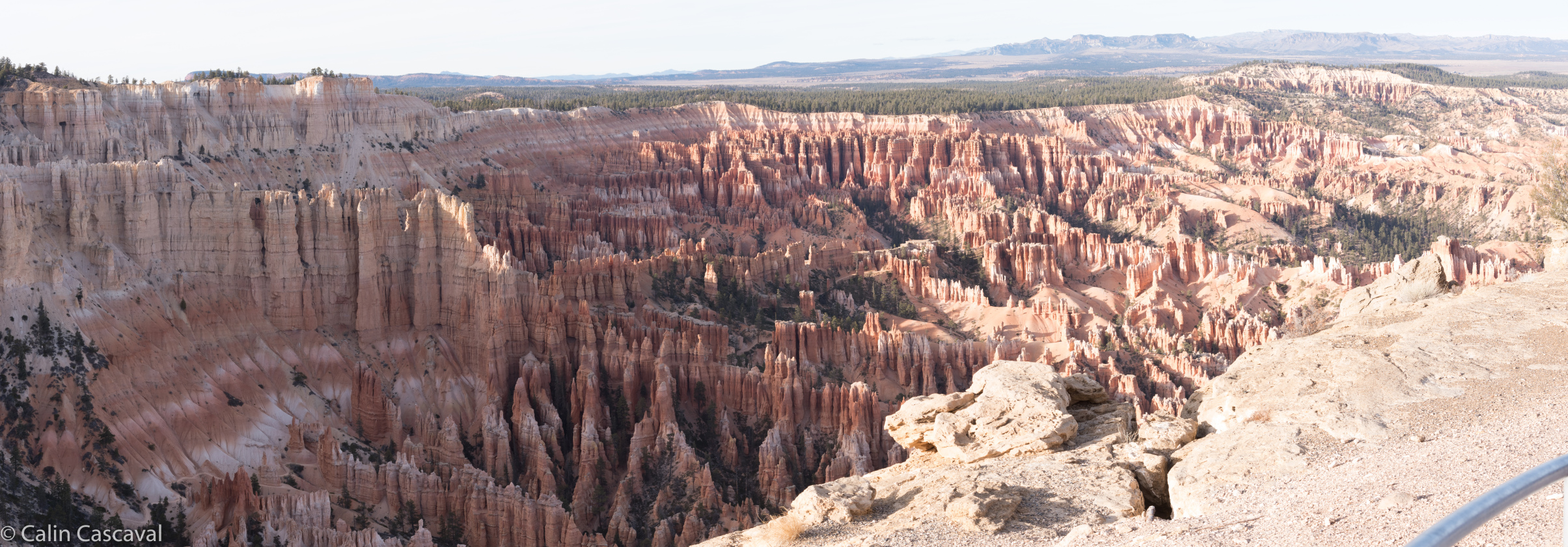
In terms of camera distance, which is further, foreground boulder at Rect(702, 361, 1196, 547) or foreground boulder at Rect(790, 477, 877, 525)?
foreground boulder at Rect(790, 477, 877, 525)

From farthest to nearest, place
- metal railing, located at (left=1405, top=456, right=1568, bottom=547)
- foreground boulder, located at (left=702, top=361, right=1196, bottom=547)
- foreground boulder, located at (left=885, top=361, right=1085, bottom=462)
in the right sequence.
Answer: foreground boulder, located at (left=885, top=361, right=1085, bottom=462)
foreground boulder, located at (left=702, top=361, right=1196, bottom=547)
metal railing, located at (left=1405, top=456, right=1568, bottom=547)

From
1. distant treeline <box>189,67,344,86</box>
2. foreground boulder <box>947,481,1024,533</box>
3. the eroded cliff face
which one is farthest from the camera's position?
distant treeline <box>189,67,344,86</box>

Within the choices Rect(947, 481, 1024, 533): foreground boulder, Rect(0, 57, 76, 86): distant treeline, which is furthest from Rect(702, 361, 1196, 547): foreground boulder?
Rect(0, 57, 76, 86): distant treeline

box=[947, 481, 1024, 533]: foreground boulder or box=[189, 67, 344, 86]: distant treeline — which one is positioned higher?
box=[189, 67, 344, 86]: distant treeline

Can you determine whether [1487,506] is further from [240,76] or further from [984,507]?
[240,76]

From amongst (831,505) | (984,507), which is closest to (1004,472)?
(984,507)

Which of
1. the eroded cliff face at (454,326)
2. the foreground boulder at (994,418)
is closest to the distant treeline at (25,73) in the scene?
the eroded cliff face at (454,326)

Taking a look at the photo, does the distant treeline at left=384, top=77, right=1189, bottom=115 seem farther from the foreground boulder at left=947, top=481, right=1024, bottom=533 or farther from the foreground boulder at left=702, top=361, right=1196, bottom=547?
the foreground boulder at left=947, top=481, right=1024, bottom=533

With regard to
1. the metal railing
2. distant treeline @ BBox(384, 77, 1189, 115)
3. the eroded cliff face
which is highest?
distant treeline @ BBox(384, 77, 1189, 115)
